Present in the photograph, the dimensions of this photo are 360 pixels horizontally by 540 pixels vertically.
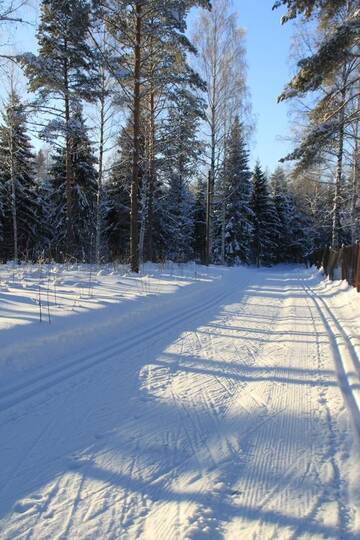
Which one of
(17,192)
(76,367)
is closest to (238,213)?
(17,192)

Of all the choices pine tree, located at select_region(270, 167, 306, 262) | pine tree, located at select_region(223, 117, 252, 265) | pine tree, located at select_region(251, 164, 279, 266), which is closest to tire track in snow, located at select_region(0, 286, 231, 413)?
pine tree, located at select_region(223, 117, 252, 265)

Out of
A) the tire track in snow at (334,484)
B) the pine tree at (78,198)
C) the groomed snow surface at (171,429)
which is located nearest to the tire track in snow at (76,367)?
the groomed snow surface at (171,429)

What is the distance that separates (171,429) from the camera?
3463 millimetres

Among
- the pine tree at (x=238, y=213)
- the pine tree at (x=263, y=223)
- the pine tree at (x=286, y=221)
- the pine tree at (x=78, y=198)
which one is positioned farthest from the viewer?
the pine tree at (x=286, y=221)

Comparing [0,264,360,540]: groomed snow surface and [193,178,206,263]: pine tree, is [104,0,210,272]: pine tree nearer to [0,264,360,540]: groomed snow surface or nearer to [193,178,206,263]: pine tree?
[0,264,360,540]: groomed snow surface

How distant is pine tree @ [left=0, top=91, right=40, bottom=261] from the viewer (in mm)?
25609

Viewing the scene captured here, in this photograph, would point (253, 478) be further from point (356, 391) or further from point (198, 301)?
point (198, 301)

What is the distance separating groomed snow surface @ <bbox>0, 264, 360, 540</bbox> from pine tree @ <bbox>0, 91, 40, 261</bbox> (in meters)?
21.3

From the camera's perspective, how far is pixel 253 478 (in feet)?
9.16

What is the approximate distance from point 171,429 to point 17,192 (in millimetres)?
27780

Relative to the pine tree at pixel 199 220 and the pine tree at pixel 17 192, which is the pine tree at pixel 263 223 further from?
the pine tree at pixel 17 192

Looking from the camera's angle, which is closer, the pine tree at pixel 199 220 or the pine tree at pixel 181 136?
the pine tree at pixel 181 136

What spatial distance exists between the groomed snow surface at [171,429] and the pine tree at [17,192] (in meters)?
21.3

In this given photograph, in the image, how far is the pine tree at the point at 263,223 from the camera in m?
47.1
